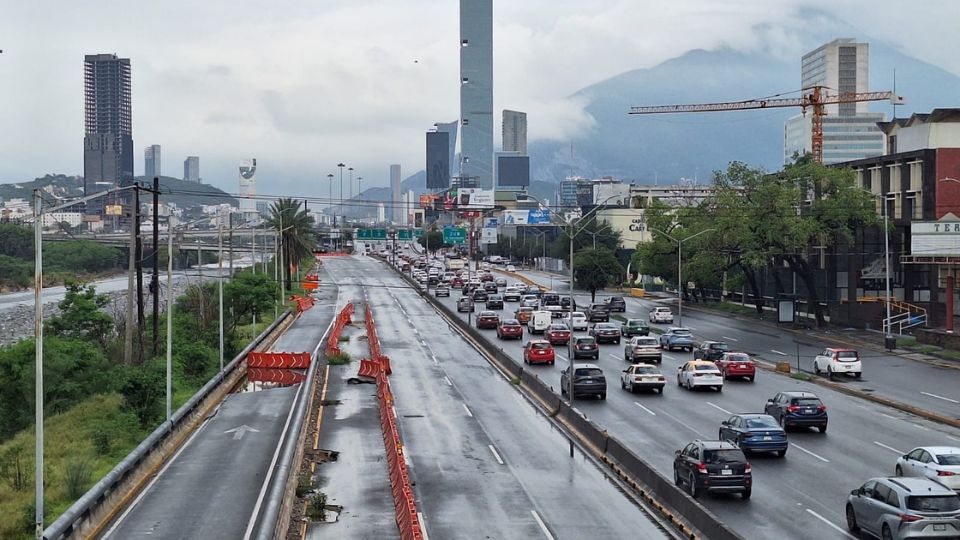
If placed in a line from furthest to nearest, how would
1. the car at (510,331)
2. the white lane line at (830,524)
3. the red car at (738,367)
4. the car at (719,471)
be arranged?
the car at (510,331)
the red car at (738,367)
the car at (719,471)
the white lane line at (830,524)

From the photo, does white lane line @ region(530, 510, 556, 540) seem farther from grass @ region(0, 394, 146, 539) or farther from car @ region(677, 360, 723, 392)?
car @ region(677, 360, 723, 392)

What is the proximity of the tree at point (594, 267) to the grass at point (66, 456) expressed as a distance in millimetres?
73390

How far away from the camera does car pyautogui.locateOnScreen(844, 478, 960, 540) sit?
2177 centimetres

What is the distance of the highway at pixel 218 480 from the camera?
26000 mm

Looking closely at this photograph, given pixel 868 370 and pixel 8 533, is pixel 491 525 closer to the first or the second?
pixel 8 533

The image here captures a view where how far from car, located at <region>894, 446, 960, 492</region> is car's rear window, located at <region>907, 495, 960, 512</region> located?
4.15 meters

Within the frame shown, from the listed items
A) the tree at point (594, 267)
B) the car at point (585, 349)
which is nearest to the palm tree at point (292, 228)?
the tree at point (594, 267)

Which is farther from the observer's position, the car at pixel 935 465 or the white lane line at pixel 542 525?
the car at pixel 935 465

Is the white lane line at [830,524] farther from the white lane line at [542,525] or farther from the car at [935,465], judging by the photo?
the white lane line at [542,525]

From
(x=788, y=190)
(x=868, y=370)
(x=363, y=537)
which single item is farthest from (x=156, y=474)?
(x=788, y=190)

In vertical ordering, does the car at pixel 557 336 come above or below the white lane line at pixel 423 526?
above

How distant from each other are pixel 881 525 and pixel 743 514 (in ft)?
14.2

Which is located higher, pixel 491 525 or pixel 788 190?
pixel 788 190

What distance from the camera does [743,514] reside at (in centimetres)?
2669
